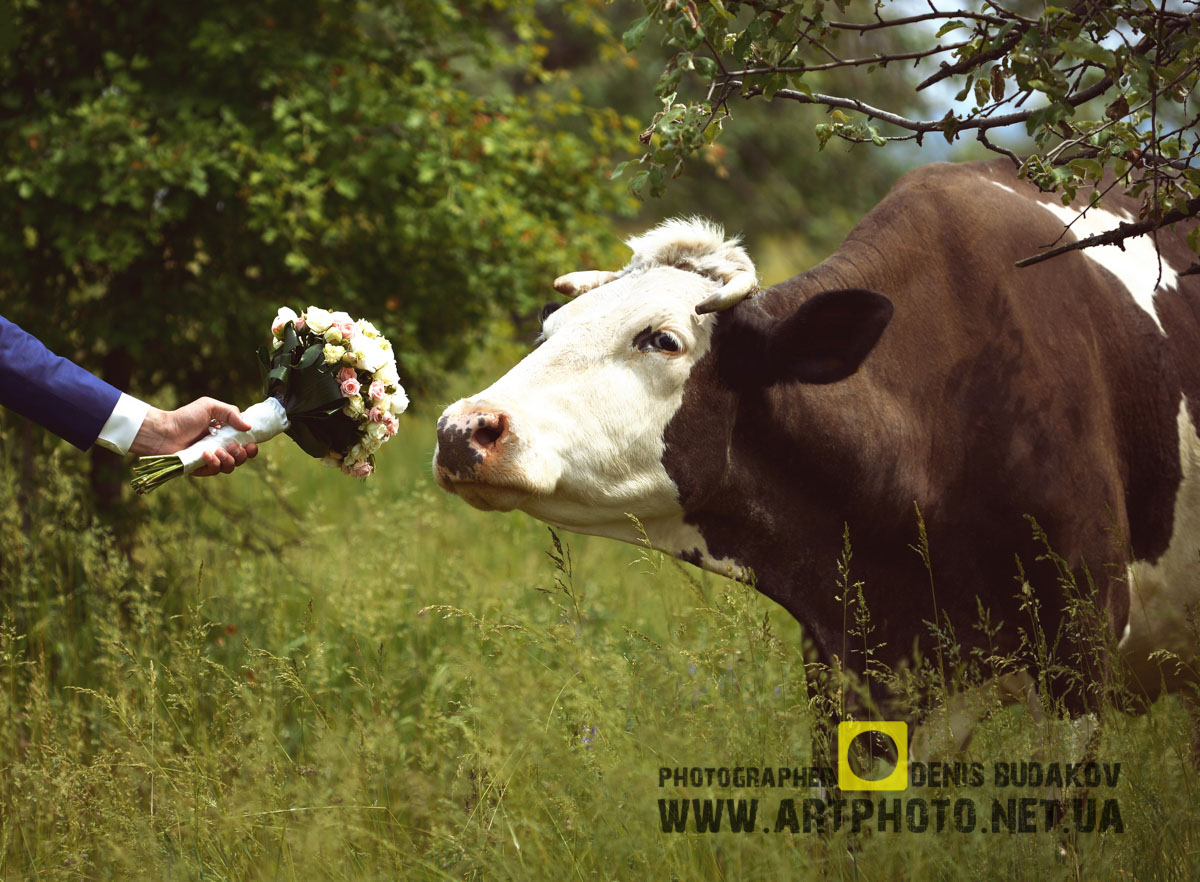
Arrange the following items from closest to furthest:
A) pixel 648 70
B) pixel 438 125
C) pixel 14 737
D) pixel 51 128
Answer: pixel 14 737
pixel 51 128
pixel 438 125
pixel 648 70

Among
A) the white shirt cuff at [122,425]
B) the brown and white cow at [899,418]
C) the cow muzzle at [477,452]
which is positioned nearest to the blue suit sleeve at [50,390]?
the white shirt cuff at [122,425]

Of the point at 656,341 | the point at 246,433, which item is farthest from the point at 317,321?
the point at 656,341

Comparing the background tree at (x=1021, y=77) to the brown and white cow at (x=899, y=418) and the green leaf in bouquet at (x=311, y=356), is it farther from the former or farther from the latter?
the green leaf in bouquet at (x=311, y=356)

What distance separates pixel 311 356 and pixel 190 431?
0.39m

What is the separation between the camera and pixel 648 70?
50.3 feet

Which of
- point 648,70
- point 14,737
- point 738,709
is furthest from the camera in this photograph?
point 648,70

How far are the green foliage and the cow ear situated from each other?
1.94 m

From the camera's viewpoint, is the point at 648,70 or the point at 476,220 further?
the point at 648,70

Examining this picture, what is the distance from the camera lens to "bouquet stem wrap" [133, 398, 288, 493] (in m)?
2.94

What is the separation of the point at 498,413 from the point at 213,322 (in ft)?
7.87

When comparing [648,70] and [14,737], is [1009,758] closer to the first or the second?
[14,737]

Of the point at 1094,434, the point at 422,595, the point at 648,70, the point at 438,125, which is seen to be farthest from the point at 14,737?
the point at 648,70

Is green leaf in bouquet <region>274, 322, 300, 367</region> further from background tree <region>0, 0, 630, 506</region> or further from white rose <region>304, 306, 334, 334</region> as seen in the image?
background tree <region>0, 0, 630, 506</region>

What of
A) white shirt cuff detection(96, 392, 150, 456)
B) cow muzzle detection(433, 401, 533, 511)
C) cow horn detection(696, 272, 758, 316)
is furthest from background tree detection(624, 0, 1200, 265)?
white shirt cuff detection(96, 392, 150, 456)
